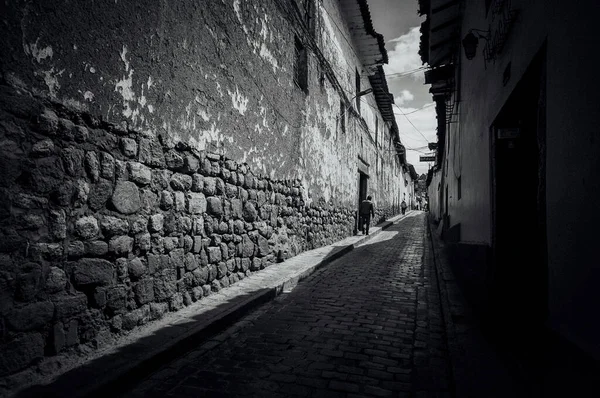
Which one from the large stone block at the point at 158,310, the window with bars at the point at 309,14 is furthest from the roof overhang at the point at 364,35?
the large stone block at the point at 158,310

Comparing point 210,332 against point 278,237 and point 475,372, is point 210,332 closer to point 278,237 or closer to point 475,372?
point 475,372

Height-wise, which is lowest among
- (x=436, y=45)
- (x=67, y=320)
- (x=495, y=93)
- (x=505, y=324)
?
(x=505, y=324)

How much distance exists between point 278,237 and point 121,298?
12.9 ft

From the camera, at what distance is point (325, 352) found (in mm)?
3242

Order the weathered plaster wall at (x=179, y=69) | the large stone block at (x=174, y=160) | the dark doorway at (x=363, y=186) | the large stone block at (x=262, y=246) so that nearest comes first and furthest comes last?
1. the weathered plaster wall at (x=179, y=69)
2. the large stone block at (x=174, y=160)
3. the large stone block at (x=262, y=246)
4. the dark doorway at (x=363, y=186)

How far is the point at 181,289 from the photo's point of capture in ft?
13.5

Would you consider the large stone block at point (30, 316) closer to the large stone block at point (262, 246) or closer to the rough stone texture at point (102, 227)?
the rough stone texture at point (102, 227)

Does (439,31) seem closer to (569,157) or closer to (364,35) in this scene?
(364,35)

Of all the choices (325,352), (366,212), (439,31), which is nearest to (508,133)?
(325,352)

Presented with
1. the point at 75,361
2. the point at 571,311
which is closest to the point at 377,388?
the point at 571,311

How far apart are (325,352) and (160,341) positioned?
4.85 feet

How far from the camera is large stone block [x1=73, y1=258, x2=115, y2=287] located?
283 centimetres

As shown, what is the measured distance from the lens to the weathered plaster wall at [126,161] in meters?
2.44

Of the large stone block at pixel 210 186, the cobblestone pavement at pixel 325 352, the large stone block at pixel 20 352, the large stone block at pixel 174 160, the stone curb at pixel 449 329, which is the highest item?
the large stone block at pixel 174 160
